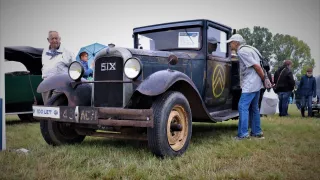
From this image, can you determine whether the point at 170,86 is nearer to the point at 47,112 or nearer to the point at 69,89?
the point at 69,89

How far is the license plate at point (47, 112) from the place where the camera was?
333 centimetres

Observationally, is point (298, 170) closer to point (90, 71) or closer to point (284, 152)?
point (284, 152)

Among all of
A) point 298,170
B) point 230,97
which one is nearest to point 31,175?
point 298,170

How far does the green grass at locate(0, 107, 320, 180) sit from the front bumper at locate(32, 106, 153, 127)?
1.25 feet

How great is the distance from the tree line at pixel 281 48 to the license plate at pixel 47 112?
22.3 m

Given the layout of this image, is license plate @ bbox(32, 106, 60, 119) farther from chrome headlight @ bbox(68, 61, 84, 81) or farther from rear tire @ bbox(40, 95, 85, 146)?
chrome headlight @ bbox(68, 61, 84, 81)

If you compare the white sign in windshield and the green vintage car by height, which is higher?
the white sign in windshield

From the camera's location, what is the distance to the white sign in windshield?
436cm

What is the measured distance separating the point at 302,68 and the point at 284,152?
24.8m

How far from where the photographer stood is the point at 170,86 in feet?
10.4

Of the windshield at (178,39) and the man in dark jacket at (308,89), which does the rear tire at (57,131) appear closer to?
the windshield at (178,39)

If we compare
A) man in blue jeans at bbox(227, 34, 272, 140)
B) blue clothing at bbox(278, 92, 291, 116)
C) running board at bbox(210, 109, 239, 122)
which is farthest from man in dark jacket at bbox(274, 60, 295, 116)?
man in blue jeans at bbox(227, 34, 272, 140)

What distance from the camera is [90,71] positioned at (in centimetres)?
432

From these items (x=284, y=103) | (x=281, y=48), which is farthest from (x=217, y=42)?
(x=281, y=48)
